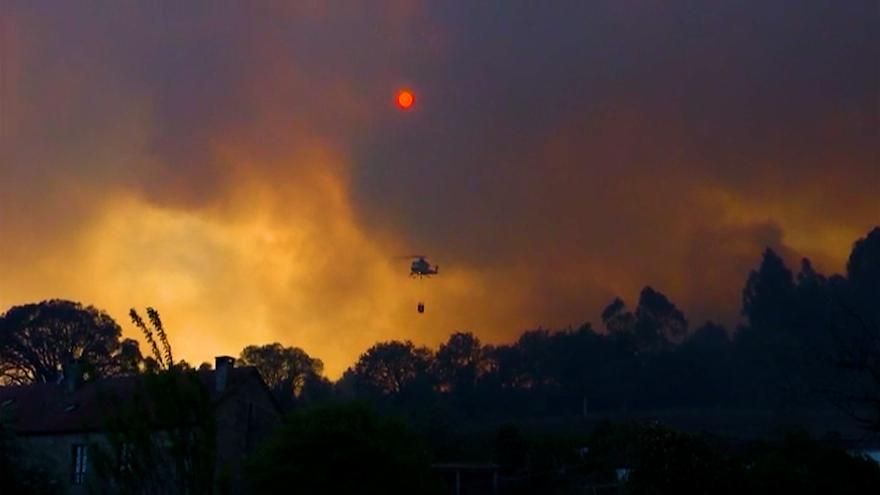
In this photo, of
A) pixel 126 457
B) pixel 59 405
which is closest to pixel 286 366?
pixel 59 405

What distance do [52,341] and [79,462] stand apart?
56.7m

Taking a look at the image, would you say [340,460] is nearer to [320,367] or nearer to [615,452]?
[615,452]

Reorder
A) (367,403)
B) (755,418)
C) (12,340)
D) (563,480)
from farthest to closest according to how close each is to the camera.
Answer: (755,418), (12,340), (563,480), (367,403)

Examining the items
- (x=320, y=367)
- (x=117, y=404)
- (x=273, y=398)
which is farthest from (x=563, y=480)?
(x=320, y=367)

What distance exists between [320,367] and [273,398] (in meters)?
75.5

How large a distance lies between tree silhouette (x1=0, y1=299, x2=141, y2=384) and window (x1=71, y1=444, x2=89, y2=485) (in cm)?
4758

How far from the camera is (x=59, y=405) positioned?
192ft

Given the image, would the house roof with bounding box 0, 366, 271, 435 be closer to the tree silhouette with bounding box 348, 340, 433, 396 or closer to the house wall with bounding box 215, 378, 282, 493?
the house wall with bounding box 215, 378, 282, 493

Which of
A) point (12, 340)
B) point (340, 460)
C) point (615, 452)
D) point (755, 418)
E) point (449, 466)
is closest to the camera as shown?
point (340, 460)

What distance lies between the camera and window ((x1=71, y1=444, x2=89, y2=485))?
172 ft

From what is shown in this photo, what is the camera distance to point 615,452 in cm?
6269

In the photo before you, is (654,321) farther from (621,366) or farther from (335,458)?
(335,458)

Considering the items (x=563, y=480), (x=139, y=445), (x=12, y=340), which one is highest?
(x=12, y=340)

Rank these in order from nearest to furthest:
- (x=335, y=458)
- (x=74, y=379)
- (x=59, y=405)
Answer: (x=335, y=458) < (x=59, y=405) < (x=74, y=379)
